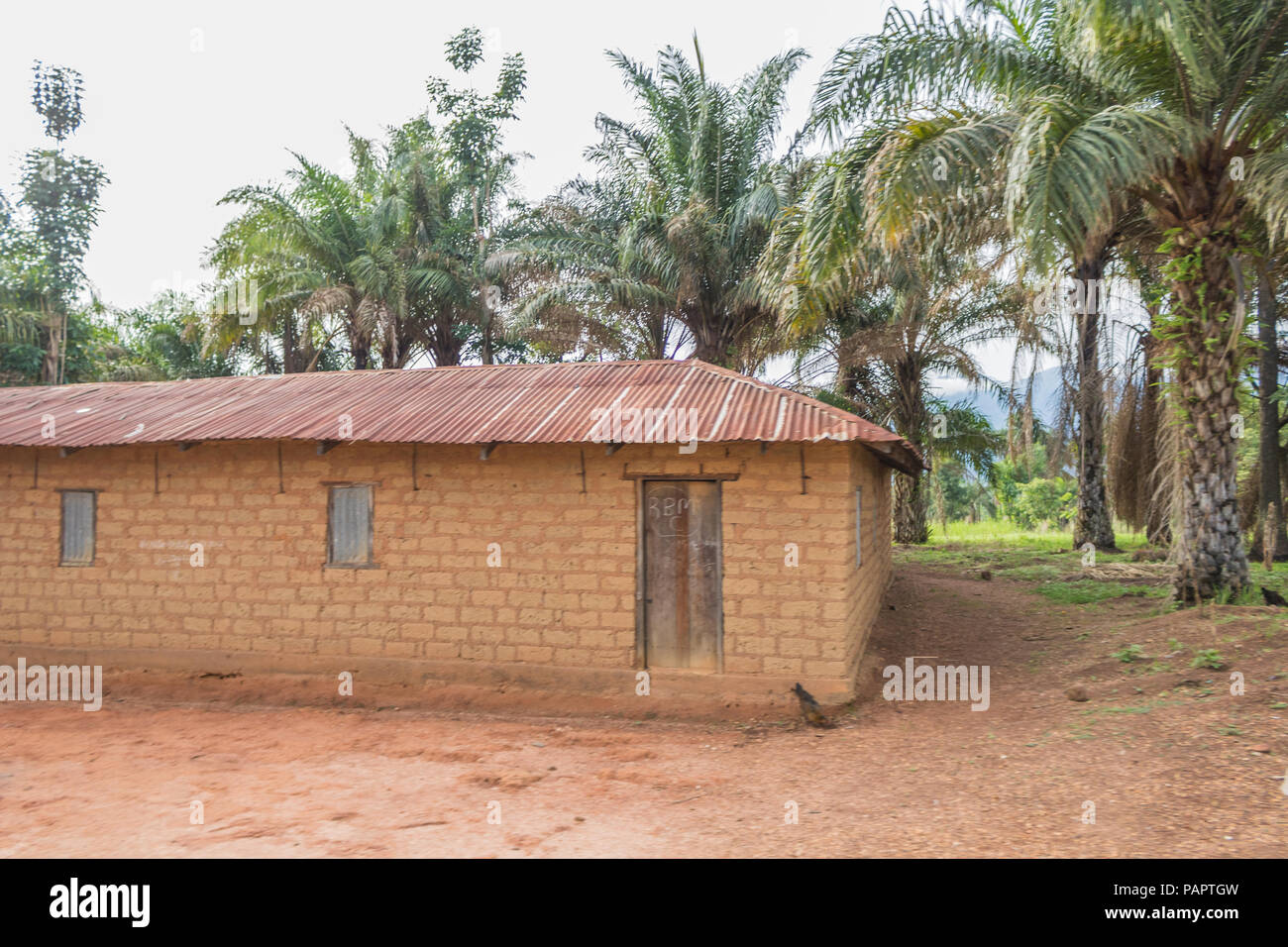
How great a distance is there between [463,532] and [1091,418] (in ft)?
46.7

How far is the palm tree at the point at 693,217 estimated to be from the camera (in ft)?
53.0

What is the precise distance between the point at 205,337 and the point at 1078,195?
19.6 meters

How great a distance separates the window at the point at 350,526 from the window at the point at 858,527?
5321 mm

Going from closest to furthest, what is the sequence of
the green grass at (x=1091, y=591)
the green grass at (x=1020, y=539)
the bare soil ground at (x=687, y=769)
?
the bare soil ground at (x=687, y=769) → the green grass at (x=1091, y=591) → the green grass at (x=1020, y=539)

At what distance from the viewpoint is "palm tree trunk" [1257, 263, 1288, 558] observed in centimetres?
1562

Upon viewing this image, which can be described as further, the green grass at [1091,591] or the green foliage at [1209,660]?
the green grass at [1091,591]

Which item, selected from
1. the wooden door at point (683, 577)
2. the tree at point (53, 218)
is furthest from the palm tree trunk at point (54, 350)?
the wooden door at point (683, 577)

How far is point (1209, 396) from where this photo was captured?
9.84 meters

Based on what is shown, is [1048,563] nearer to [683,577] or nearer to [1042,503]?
[683,577]

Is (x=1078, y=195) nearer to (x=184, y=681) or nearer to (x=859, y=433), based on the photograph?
(x=859, y=433)

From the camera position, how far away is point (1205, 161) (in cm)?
949

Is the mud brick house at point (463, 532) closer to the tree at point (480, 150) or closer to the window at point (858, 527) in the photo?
the window at point (858, 527)

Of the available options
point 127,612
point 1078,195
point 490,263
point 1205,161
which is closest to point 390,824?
point 127,612
